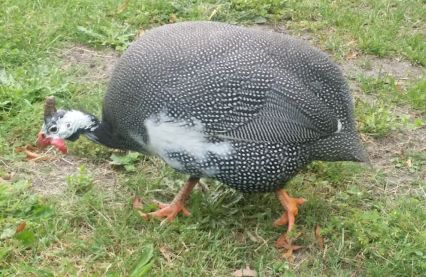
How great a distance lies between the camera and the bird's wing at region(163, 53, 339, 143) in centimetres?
288

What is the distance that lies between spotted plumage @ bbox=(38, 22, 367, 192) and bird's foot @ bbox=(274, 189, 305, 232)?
187 mm

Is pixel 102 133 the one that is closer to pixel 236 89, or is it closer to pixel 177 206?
pixel 177 206

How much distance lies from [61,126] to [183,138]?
0.64 meters

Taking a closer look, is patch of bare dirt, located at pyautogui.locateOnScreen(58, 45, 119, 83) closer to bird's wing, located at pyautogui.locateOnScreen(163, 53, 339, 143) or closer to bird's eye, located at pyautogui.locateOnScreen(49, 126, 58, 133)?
bird's eye, located at pyautogui.locateOnScreen(49, 126, 58, 133)

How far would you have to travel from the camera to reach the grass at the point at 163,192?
10.0 feet

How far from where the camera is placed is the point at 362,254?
10.2 ft

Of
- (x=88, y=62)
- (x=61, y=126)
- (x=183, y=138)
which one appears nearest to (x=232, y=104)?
(x=183, y=138)

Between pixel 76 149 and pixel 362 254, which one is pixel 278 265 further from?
pixel 76 149

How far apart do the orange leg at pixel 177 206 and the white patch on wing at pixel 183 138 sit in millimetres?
379

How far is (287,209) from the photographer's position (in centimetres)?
324

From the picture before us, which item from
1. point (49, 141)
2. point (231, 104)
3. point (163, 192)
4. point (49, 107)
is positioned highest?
point (231, 104)

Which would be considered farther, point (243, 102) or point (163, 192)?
point (163, 192)

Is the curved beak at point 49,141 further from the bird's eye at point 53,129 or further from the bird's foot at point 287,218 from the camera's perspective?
the bird's foot at point 287,218

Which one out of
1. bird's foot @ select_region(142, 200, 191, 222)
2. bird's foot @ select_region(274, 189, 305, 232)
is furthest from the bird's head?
bird's foot @ select_region(274, 189, 305, 232)
